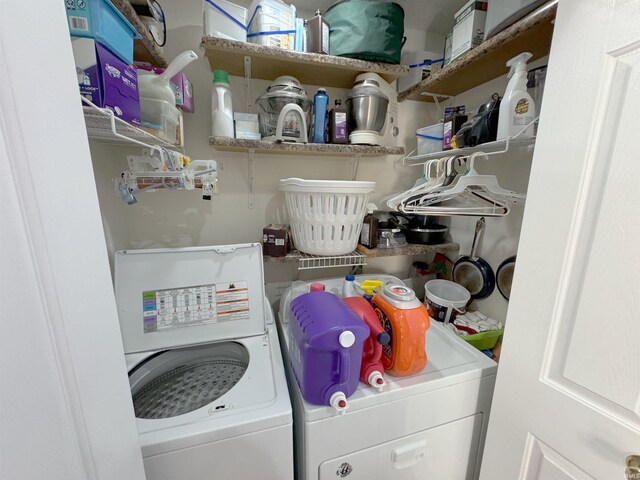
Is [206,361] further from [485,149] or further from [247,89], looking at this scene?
[485,149]

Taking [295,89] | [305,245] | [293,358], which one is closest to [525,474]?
[293,358]

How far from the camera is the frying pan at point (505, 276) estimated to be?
1.29m

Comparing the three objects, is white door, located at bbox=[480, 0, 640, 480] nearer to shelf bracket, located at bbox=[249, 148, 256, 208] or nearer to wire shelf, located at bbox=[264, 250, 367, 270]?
wire shelf, located at bbox=[264, 250, 367, 270]

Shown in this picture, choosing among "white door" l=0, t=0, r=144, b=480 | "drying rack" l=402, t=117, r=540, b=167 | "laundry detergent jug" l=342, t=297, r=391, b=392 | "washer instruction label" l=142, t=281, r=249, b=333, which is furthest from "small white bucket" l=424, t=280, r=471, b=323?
"white door" l=0, t=0, r=144, b=480

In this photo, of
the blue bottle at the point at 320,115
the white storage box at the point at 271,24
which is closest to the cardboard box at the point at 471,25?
the blue bottle at the point at 320,115

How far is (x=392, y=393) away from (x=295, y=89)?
4.53 feet

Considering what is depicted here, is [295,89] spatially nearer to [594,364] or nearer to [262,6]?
[262,6]

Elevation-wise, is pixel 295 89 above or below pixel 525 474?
above

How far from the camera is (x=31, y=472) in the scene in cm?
33

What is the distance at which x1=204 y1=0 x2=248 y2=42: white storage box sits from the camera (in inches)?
41.7

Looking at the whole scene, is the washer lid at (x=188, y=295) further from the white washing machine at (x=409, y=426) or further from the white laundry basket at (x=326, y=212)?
the white washing machine at (x=409, y=426)

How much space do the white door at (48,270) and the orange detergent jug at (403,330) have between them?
2.63 feet

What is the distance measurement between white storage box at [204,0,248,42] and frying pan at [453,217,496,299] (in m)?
1.53

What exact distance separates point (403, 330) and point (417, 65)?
1458 millimetres
